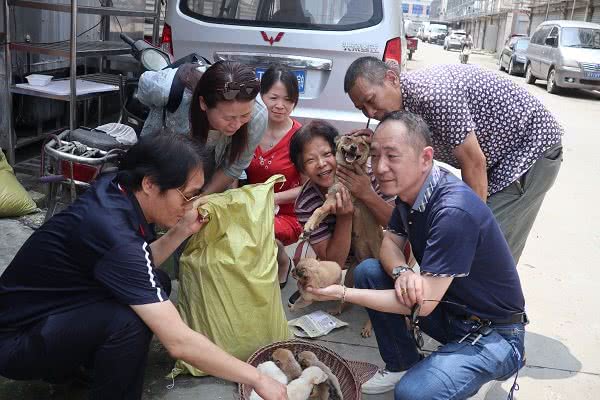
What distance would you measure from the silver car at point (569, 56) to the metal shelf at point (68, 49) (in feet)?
36.9

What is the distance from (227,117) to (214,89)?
134 mm

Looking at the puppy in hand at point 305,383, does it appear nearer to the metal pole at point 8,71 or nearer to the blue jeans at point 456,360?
the blue jeans at point 456,360

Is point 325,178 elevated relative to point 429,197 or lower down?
lower down

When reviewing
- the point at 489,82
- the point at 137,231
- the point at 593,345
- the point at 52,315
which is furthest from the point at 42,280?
the point at 593,345

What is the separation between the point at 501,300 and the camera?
2.08 m

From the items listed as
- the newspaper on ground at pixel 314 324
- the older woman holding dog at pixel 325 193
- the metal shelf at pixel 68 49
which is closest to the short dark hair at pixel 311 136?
the older woman holding dog at pixel 325 193

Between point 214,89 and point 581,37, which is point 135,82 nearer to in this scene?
point 214,89

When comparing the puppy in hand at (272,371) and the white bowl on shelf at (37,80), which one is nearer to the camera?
the puppy in hand at (272,371)

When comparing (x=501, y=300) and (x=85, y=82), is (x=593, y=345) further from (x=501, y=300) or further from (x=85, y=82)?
(x=85, y=82)

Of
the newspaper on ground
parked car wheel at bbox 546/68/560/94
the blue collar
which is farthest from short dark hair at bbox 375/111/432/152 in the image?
parked car wheel at bbox 546/68/560/94

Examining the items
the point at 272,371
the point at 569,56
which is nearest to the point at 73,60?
the point at 272,371

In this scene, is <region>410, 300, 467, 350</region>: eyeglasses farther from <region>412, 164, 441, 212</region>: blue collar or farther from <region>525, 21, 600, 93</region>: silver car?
<region>525, 21, 600, 93</region>: silver car

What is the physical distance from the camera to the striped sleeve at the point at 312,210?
3.03 m

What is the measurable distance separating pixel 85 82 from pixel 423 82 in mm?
3389
